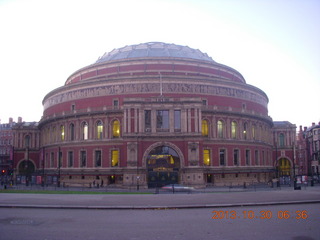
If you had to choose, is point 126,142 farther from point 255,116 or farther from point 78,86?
point 255,116

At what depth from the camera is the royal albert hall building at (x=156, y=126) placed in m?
48.6

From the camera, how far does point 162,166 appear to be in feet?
159

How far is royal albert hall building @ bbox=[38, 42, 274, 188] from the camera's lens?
48625 millimetres

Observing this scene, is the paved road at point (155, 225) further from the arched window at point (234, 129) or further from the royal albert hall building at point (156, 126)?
the arched window at point (234, 129)

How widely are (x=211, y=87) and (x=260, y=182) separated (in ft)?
64.0

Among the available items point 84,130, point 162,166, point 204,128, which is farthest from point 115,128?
point 204,128

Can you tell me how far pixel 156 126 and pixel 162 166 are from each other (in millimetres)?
5884

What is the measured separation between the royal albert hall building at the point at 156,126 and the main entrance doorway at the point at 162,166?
144 mm

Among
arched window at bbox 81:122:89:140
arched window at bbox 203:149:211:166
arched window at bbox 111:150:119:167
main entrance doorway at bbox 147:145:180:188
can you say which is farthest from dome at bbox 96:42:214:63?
main entrance doorway at bbox 147:145:180:188

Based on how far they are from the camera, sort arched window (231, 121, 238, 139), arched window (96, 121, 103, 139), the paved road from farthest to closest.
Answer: arched window (231, 121, 238, 139) → arched window (96, 121, 103, 139) → the paved road

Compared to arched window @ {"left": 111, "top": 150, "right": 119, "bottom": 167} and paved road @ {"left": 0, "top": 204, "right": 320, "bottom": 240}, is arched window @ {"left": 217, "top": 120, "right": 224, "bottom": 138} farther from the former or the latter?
paved road @ {"left": 0, "top": 204, "right": 320, "bottom": 240}

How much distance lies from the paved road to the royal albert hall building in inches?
1036

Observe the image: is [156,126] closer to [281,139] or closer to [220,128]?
[220,128]

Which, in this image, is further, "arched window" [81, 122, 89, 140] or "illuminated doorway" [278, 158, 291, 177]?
"illuminated doorway" [278, 158, 291, 177]
